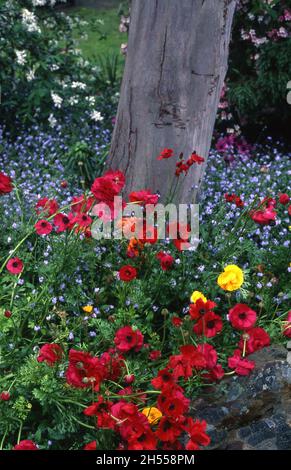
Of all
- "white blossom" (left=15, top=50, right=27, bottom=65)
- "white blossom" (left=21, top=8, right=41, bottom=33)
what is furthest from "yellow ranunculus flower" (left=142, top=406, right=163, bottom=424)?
"white blossom" (left=21, top=8, right=41, bottom=33)

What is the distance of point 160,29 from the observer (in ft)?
13.4

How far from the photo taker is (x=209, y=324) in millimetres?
2824

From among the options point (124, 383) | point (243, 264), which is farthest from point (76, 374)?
point (243, 264)

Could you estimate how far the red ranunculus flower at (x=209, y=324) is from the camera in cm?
281

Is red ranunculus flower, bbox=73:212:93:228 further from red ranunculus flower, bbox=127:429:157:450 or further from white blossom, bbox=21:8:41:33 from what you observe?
white blossom, bbox=21:8:41:33

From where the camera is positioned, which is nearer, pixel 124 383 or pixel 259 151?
pixel 124 383

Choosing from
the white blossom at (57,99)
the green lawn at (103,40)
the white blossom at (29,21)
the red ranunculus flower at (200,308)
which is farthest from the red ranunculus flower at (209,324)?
the green lawn at (103,40)

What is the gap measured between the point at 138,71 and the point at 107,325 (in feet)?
5.60

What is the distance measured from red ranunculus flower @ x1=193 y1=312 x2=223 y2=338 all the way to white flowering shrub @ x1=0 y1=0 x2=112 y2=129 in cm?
352

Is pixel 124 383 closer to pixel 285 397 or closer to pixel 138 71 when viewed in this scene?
pixel 285 397

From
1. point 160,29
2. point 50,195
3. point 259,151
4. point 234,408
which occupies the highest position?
point 160,29

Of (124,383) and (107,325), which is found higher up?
(107,325)

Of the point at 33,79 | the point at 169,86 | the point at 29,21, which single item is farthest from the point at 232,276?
the point at 29,21

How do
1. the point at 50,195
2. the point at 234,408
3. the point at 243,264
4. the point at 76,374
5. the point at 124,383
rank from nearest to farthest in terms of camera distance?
the point at 76,374, the point at 234,408, the point at 124,383, the point at 243,264, the point at 50,195
